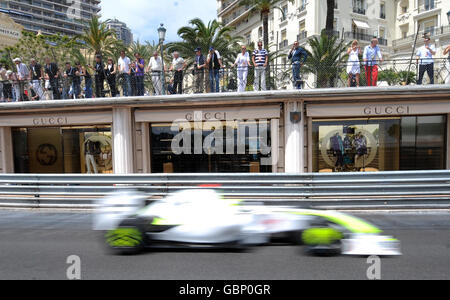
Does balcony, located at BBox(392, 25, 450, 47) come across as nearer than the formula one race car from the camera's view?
No

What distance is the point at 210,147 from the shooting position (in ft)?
37.8

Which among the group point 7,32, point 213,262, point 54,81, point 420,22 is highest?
point 7,32

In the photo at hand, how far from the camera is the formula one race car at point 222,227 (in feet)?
14.8

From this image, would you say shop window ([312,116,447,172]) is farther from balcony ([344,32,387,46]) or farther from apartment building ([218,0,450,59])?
balcony ([344,32,387,46])

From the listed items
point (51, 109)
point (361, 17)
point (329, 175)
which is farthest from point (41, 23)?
point (329, 175)

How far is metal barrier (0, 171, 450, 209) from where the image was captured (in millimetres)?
6934

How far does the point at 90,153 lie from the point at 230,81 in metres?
6.52

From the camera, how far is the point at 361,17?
3753 cm

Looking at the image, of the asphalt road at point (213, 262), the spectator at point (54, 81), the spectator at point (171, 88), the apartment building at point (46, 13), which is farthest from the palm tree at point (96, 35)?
the apartment building at point (46, 13)

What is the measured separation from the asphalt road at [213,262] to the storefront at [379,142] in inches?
211

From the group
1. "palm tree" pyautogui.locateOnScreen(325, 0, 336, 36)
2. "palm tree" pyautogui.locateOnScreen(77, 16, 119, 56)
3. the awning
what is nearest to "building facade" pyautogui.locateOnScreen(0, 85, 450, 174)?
"palm tree" pyautogui.locateOnScreen(325, 0, 336, 36)

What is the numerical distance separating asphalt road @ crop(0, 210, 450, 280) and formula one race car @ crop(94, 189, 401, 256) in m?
0.17

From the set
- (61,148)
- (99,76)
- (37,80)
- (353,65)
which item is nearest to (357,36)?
(353,65)

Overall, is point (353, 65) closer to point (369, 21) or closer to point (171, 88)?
point (171, 88)
